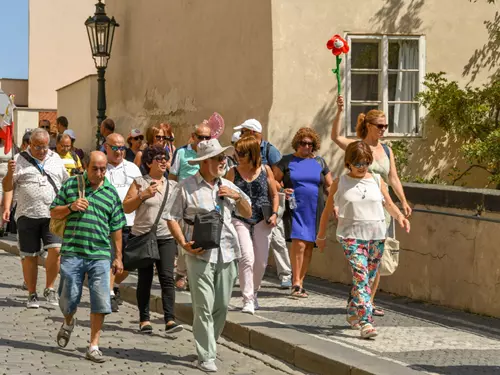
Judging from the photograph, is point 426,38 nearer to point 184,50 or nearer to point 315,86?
point 315,86

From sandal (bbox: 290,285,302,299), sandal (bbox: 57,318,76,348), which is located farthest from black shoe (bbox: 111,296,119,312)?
sandal (bbox: 57,318,76,348)

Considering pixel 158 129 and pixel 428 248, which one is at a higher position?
pixel 158 129

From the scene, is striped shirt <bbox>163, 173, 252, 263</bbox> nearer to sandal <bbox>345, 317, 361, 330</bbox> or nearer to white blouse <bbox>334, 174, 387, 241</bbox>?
white blouse <bbox>334, 174, 387, 241</bbox>

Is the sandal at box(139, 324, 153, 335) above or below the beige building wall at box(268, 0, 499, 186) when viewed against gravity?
below

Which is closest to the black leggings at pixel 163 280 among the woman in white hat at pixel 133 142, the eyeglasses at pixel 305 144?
the eyeglasses at pixel 305 144

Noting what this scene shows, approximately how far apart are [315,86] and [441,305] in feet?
16.2

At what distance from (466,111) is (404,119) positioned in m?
0.83

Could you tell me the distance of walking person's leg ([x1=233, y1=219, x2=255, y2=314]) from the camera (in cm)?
1050

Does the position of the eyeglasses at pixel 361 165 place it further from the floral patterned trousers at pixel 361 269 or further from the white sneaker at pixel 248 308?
the white sneaker at pixel 248 308

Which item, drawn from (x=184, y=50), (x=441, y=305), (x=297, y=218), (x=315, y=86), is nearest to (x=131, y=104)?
(x=184, y=50)

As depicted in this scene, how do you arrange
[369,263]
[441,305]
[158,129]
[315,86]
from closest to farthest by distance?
[369,263], [441,305], [158,129], [315,86]

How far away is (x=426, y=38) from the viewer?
15.7 meters

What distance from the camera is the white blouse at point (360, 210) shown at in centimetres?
943

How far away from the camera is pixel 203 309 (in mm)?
8477
